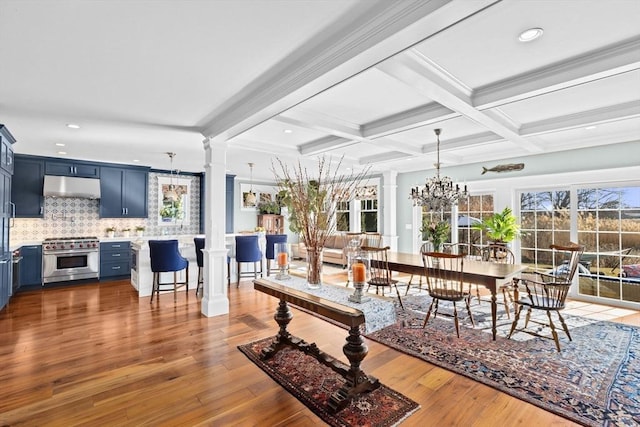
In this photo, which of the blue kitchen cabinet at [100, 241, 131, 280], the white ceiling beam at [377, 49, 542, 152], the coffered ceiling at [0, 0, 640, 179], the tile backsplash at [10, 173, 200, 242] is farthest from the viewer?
the blue kitchen cabinet at [100, 241, 131, 280]

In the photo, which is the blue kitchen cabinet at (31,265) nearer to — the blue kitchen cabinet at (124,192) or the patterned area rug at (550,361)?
the blue kitchen cabinet at (124,192)

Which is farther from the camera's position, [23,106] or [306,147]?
[306,147]

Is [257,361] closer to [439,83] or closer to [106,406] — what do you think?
[106,406]

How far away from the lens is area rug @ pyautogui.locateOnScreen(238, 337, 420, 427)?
2.07m

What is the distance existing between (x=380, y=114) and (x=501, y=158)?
3.37 meters

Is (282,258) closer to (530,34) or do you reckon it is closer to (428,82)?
(428,82)

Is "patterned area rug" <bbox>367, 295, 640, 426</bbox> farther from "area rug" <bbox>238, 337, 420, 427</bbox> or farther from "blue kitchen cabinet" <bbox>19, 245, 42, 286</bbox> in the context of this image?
"blue kitchen cabinet" <bbox>19, 245, 42, 286</bbox>

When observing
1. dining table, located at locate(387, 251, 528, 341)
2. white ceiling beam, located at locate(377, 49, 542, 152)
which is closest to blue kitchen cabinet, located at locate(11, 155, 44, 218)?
dining table, located at locate(387, 251, 528, 341)

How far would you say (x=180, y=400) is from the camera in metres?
2.29

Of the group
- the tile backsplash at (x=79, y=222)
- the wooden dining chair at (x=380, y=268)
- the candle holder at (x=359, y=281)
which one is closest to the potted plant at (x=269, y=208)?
the tile backsplash at (x=79, y=222)

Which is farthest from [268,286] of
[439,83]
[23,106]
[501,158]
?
[501,158]

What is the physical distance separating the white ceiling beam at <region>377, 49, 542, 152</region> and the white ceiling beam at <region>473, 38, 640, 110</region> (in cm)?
20

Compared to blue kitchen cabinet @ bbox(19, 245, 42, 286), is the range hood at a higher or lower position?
higher

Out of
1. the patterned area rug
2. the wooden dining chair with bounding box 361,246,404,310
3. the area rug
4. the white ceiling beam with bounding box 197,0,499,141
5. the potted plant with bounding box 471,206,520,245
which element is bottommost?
the patterned area rug
